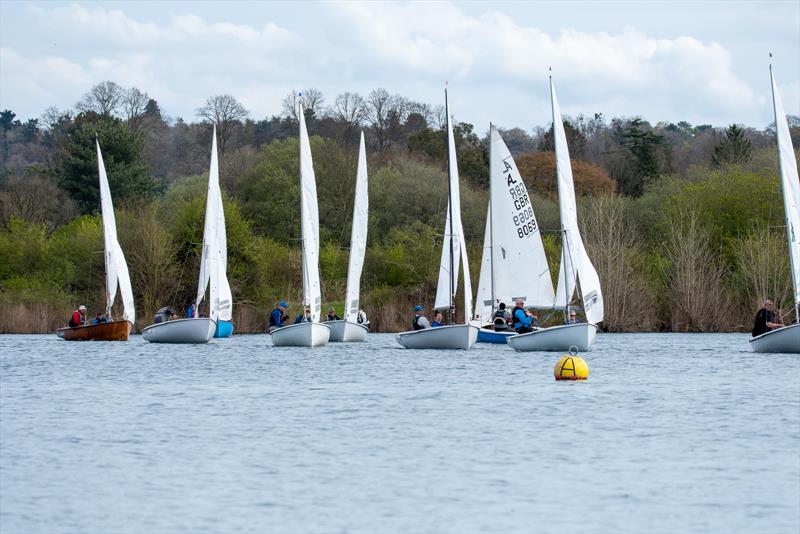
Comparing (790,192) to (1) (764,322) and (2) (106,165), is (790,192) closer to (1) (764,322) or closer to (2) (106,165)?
(1) (764,322)

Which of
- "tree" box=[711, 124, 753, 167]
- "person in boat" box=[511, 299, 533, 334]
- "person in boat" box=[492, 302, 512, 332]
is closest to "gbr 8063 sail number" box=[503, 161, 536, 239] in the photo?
"person in boat" box=[492, 302, 512, 332]

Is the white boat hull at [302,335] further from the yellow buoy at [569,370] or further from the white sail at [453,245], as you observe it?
the yellow buoy at [569,370]

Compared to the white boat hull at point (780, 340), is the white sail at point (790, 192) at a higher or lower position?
higher

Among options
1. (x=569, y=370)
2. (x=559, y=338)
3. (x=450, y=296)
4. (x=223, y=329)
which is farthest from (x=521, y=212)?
(x=569, y=370)

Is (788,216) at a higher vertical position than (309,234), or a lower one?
lower

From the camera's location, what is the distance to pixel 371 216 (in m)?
66.1

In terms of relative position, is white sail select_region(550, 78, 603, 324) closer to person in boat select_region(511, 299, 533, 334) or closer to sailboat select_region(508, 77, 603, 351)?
sailboat select_region(508, 77, 603, 351)

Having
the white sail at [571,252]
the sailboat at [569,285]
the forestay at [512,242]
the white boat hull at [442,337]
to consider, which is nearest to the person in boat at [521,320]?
the sailboat at [569,285]

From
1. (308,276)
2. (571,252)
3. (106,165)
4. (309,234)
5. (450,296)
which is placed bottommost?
(450,296)

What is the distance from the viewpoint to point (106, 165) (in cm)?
6894

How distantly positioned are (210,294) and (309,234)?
5.02m

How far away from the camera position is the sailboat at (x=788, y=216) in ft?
114

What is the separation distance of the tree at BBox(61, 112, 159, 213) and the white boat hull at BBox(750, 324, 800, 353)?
40.1m

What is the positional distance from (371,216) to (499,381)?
36.9 m
